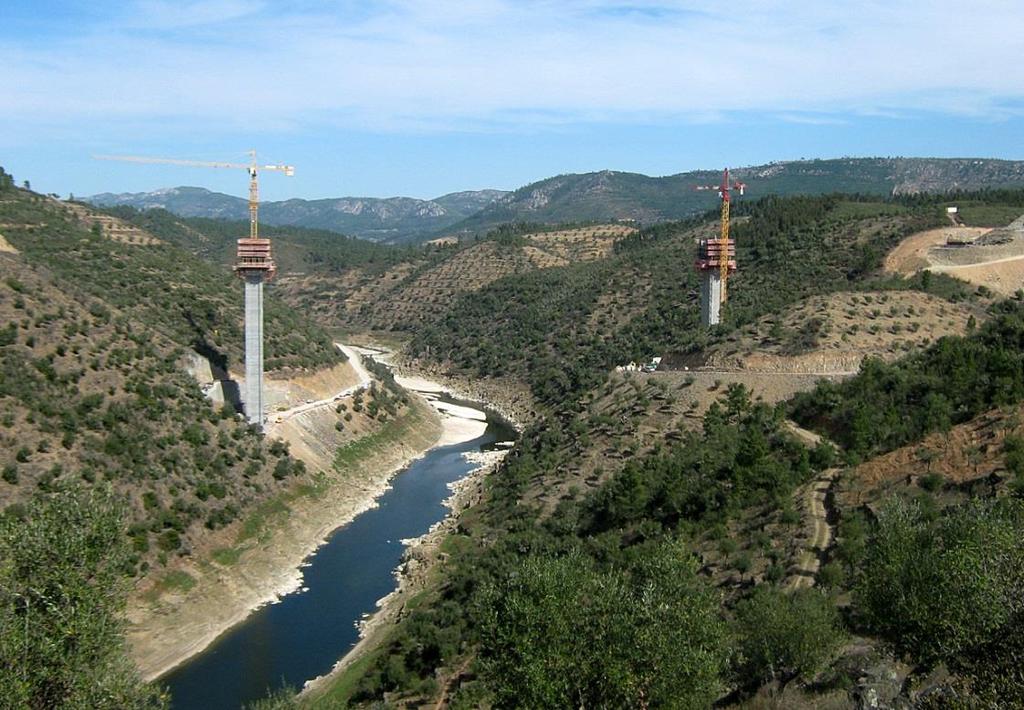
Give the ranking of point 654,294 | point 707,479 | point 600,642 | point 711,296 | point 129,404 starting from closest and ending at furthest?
point 600,642
point 707,479
point 129,404
point 711,296
point 654,294

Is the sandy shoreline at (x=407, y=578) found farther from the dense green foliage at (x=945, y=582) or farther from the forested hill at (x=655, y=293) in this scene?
the dense green foliage at (x=945, y=582)

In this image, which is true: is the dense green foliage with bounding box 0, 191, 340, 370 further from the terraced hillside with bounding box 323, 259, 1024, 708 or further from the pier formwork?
the terraced hillside with bounding box 323, 259, 1024, 708

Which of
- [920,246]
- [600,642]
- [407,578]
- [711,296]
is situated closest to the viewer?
[600,642]

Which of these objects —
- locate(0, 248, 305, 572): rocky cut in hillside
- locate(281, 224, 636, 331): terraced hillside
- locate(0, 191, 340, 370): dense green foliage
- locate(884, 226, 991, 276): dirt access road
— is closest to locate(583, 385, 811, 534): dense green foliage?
locate(0, 248, 305, 572): rocky cut in hillside

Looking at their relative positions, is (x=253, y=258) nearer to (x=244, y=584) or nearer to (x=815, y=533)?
(x=244, y=584)

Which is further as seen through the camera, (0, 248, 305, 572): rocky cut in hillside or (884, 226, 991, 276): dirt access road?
(884, 226, 991, 276): dirt access road

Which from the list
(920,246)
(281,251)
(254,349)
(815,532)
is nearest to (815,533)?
(815,532)

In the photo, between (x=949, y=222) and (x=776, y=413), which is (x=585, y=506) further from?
(x=949, y=222)
